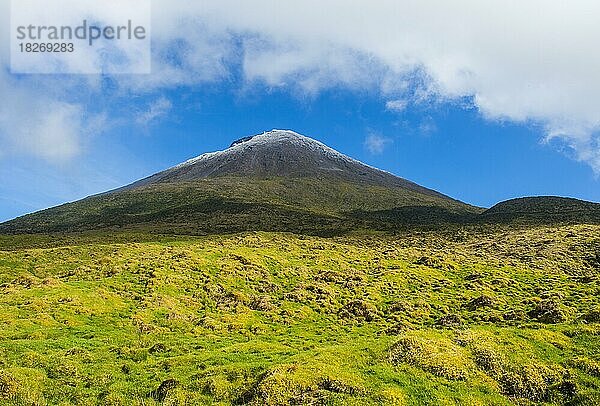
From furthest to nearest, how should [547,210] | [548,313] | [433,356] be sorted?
[547,210]
[548,313]
[433,356]

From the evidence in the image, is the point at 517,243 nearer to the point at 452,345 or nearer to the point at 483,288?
the point at 483,288

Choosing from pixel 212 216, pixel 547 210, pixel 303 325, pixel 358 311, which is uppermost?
pixel 212 216

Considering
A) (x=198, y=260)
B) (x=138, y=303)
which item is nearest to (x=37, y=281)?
(x=138, y=303)

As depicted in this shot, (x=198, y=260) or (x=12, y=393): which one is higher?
(x=198, y=260)

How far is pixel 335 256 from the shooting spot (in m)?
74.4

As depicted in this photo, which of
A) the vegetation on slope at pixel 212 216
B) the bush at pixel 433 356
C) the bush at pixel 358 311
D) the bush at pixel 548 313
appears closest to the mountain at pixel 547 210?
the vegetation on slope at pixel 212 216

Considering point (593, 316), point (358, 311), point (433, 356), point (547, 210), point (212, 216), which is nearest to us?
point (433, 356)

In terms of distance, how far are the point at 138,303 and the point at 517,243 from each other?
72.7 metres

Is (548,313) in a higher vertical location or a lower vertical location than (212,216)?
lower

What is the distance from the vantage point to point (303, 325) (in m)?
44.9

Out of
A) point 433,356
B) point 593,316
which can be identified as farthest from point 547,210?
point 433,356

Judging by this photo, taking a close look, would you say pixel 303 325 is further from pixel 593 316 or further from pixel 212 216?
pixel 212 216

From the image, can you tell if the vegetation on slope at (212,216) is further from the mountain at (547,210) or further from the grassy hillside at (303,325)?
the grassy hillside at (303,325)

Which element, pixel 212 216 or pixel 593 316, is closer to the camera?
pixel 593 316
